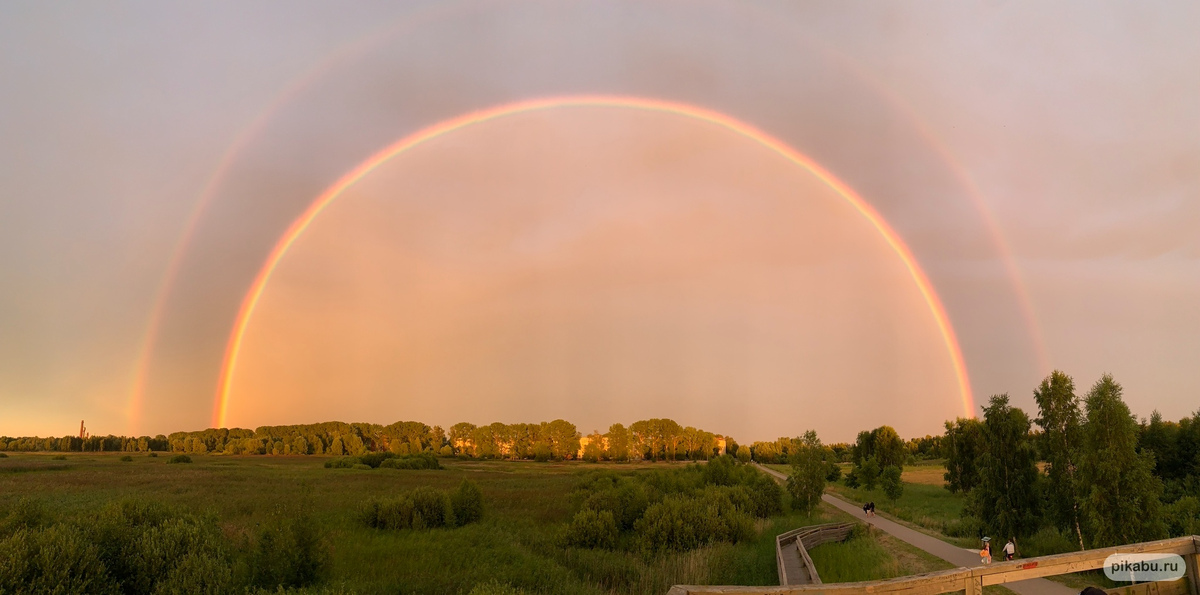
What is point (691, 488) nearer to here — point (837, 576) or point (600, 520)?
point (600, 520)

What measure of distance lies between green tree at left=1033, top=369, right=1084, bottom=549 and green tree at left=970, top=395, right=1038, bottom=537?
1672 mm

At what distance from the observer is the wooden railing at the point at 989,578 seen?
6.44 m

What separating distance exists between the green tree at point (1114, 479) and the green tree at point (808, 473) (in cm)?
2287

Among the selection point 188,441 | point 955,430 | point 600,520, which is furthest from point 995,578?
point 188,441

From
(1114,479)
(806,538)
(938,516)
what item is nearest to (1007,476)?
(1114,479)

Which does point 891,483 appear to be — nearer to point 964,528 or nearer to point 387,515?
point 964,528

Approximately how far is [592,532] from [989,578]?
2505cm

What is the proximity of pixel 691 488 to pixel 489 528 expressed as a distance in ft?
72.1

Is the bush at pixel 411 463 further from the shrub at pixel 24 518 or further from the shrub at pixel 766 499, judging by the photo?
the shrub at pixel 24 518

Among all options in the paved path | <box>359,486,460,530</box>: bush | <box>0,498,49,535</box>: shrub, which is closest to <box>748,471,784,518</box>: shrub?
the paved path

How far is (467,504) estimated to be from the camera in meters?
37.1

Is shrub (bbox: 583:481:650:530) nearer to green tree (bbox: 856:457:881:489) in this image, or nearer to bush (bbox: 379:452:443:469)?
green tree (bbox: 856:457:881:489)

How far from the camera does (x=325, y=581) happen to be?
18516 mm

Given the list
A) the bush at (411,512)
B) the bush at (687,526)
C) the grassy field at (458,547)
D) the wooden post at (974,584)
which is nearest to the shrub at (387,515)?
the bush at (411,512)
